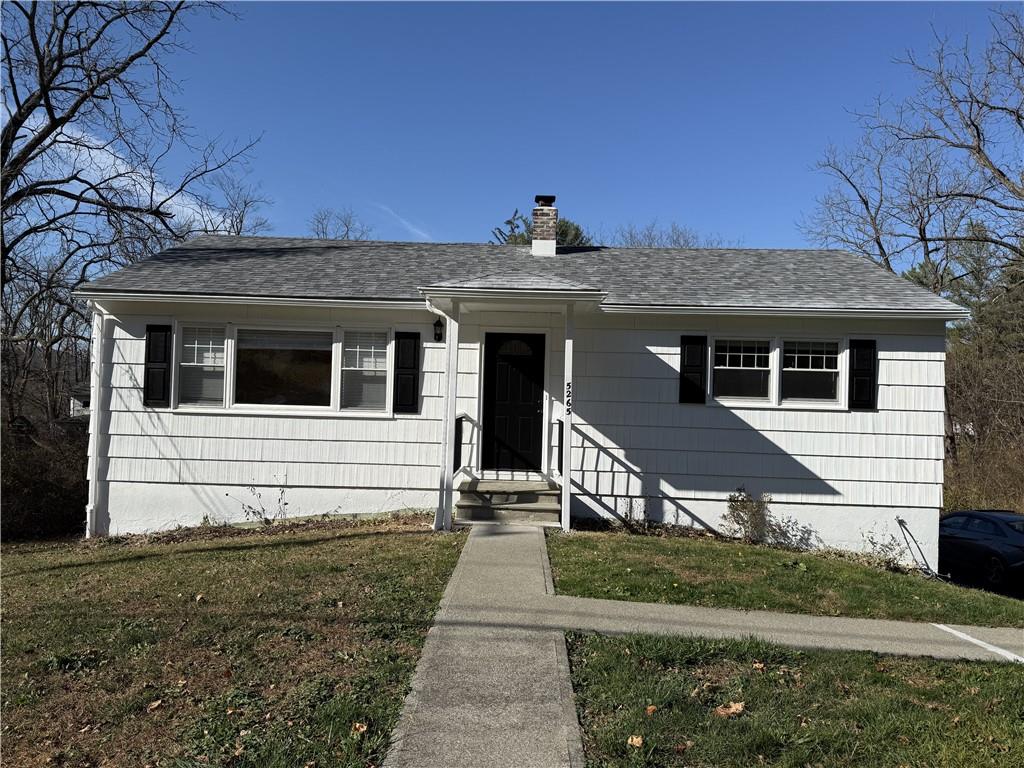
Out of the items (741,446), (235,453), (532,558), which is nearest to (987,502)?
(741,446)

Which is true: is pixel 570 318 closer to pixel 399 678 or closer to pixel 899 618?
pixel 899 618

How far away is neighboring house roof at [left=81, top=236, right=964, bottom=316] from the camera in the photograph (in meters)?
9.48

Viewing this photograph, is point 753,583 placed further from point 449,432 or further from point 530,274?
point 530,274

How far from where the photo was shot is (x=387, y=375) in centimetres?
984

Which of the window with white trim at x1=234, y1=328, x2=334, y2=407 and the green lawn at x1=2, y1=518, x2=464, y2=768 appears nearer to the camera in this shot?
the green lawn at x1=2, y1=518, x2=464, y2=768

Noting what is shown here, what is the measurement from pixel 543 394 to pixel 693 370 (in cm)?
225

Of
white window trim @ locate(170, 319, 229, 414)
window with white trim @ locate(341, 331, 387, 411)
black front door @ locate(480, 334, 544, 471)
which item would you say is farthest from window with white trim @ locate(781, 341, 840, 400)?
white window trim @ locate(170, 319, 229, 414)

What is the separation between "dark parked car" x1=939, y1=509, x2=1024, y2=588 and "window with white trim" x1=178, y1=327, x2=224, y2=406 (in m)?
12.1

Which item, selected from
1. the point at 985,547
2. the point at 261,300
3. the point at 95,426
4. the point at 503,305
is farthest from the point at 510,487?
the point at 985,547

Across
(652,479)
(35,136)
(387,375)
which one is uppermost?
(35,136)

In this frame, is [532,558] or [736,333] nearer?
[532,558]

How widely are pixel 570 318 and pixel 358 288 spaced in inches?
134

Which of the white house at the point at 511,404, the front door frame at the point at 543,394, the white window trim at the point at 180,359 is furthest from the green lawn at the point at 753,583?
the white window trim at the point at 180,359

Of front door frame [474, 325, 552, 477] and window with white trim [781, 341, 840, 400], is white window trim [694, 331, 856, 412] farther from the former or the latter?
front door frame [474, 325, 552, 477]
